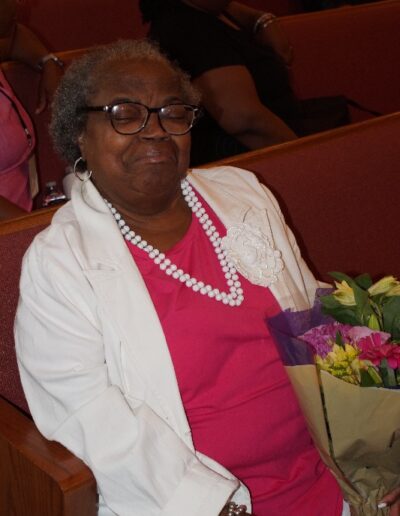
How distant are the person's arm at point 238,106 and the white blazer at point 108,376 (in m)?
1.24

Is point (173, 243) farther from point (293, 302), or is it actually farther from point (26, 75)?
point (26, 75)

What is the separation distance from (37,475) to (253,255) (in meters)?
0.59

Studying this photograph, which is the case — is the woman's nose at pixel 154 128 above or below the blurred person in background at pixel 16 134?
above

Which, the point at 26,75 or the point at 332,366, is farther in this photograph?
the point at 26,75

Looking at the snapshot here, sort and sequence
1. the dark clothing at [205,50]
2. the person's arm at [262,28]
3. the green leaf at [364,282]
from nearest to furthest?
1. the green leaf at [364,282]
2. the dark clothing at [205,50]
3. the person's arm at [262,28]

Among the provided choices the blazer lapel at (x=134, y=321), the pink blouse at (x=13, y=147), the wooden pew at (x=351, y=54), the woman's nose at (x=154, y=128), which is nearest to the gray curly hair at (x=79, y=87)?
the woman's nose at (x=154, y=128)

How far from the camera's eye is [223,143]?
2.91 m

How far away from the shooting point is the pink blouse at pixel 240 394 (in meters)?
1.62

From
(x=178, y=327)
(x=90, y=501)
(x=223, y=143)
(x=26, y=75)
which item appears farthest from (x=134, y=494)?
(x=26, y=75)

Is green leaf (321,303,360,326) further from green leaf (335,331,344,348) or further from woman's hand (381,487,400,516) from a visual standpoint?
woman's hand (381,487,400,516)

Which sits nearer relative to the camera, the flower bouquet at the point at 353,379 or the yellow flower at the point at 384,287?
the flower bouquet at the point at 353,379

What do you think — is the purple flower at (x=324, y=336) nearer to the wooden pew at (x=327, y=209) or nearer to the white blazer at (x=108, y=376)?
Answer: the white blazer at (x=108, y=376)

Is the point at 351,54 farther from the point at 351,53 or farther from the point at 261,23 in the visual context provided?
the point at 261,23

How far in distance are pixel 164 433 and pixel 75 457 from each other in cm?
15
